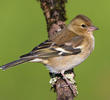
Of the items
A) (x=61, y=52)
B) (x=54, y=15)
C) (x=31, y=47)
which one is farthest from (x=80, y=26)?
(x=31, y=47)

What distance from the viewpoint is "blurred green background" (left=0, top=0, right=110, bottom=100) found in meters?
9.19

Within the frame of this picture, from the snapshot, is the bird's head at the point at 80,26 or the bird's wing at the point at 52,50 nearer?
the bird's wing at the point at 52,50

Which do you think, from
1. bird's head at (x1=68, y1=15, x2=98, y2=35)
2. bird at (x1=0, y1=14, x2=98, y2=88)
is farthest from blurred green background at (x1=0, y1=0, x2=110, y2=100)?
bird at (x1=0, y1=14, x2=98, y2=88)

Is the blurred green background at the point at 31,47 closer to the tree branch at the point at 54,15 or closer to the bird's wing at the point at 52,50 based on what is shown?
the tree branch at the point at 54,15

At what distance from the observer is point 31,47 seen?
9.99 m

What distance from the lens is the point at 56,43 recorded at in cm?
695

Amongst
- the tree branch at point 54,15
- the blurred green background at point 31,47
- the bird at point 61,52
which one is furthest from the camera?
the blurred green background at point 31,47

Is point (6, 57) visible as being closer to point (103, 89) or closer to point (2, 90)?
point (2, 90)

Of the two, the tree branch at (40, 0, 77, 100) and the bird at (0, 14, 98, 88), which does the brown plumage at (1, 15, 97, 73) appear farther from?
the tree branch at (40, 0, 77, 100)

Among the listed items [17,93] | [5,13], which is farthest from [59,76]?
[5,13]

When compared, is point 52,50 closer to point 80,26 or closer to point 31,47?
point 80,26

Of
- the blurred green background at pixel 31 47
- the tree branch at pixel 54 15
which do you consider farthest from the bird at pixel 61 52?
the blurred green background at pixel 31 47

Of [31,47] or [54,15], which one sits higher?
[54,15]

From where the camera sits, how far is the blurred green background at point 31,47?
30.1ft
